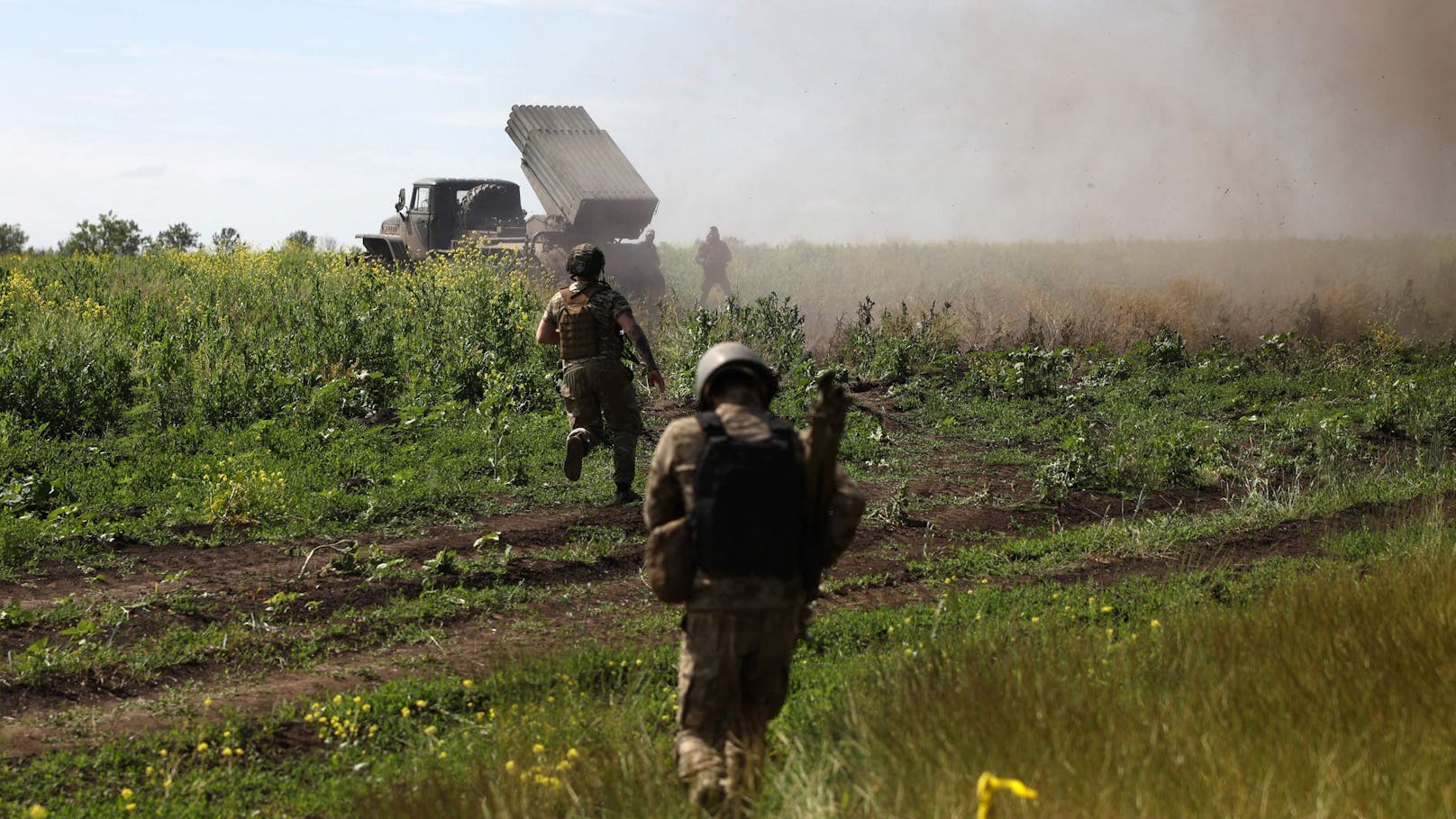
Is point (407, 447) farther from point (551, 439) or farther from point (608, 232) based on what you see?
point (608, 232)

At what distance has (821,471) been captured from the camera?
3.95 metres

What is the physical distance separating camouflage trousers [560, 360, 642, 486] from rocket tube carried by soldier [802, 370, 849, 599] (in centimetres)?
537

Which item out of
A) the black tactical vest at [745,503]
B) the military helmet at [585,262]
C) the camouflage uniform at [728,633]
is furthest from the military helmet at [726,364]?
the military helmet at [585,262]

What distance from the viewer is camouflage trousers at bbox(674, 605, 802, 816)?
3.96m

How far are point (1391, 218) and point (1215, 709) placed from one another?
28880mm

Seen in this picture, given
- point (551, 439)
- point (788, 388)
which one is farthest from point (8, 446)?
point (788, 388)

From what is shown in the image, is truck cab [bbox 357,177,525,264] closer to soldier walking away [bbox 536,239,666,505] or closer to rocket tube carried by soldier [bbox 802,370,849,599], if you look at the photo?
soldier walking away [bbox 536,239,666,505]

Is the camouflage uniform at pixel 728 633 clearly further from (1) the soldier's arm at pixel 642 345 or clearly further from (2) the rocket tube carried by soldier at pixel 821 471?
(1) the soldier's arm at pixel 642 345

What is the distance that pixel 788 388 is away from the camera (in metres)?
14.2

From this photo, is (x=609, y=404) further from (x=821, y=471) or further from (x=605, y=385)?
(x=821, y=471)

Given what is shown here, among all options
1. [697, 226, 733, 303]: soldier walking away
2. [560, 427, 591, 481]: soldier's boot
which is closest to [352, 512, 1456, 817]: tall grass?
[560, 427, 591, 481]: soldier's boot

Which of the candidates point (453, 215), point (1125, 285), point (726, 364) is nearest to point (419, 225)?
point (453, 215)

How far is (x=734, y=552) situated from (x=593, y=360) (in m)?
5.60

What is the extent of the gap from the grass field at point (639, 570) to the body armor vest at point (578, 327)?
3.98ft
